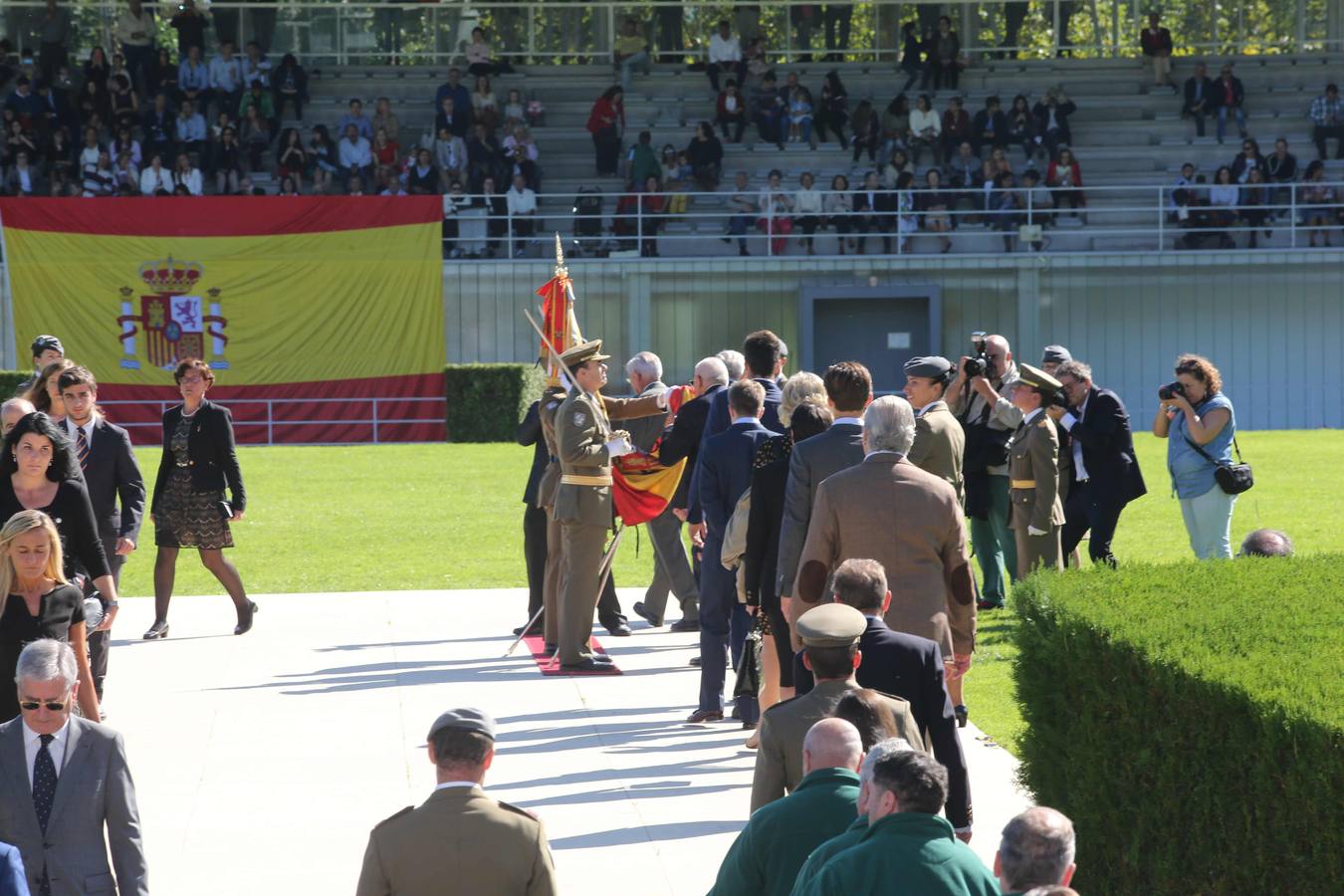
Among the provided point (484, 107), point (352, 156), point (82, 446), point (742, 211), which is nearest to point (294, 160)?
point (352, 156)

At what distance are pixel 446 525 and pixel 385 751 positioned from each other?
9.66m

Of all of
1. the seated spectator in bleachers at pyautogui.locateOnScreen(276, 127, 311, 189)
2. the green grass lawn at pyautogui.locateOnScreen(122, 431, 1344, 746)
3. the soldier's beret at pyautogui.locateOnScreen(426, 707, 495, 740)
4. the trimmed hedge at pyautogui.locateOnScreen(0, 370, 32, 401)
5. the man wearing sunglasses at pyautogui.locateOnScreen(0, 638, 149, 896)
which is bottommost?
the green grass lawn at pyautogui.locateOnScreen(122, 431, 1344, 746)

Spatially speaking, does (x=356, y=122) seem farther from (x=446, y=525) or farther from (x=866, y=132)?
(x=446, y=525)

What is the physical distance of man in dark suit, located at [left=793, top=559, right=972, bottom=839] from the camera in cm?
558

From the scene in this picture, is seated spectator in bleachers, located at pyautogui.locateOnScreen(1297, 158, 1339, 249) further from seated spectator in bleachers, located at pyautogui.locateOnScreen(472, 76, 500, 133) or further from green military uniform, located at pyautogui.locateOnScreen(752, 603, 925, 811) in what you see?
green military uniform, located at pyautogui.locateOnScreen(752, 603, 925, 811)

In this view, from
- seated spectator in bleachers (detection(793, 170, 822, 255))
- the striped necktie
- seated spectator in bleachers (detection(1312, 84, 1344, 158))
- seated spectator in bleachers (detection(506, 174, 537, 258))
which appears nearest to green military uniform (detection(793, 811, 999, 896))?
the striped necktie

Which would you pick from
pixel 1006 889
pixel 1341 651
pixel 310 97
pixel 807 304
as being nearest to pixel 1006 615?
pixel 1341 651

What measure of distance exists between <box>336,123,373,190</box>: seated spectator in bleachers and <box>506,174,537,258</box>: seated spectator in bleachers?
9.03ft

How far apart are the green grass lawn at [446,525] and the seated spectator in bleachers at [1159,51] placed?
37.5 ft

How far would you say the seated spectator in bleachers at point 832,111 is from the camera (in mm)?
33469

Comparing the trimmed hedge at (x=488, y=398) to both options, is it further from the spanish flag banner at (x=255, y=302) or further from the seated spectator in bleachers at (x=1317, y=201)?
the seated spectator in bleachers at (x=1317, y=201)

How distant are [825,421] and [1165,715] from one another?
246cm

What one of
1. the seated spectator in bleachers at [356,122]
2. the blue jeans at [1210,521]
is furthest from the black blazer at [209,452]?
the seated spectator in bleachers at [356,122]

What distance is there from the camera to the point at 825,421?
751 cm
